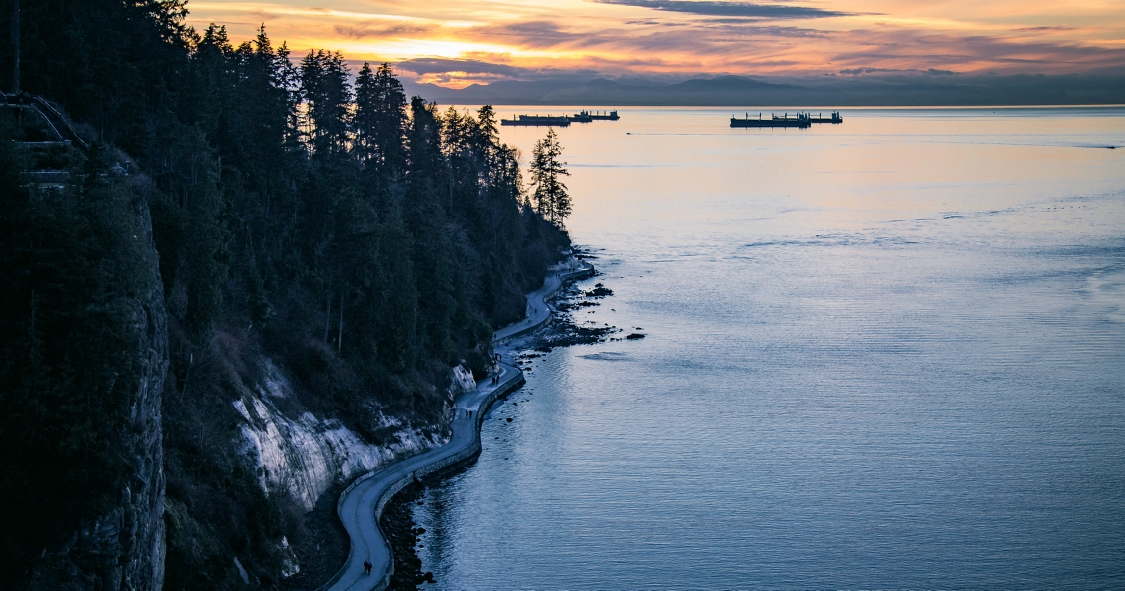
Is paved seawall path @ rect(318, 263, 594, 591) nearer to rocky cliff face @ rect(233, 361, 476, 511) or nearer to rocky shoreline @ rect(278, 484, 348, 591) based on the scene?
rocky shoreline @ rect(278, 484, 348, 591)

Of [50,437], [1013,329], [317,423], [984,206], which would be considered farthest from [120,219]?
[984,206]

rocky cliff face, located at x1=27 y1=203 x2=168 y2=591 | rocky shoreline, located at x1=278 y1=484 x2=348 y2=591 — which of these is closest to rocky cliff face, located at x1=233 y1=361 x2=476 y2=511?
rocky shoreline, located at x1=278 y1=484 x2=348 y2=591

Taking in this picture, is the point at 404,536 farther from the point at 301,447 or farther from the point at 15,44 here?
the point at 15,44

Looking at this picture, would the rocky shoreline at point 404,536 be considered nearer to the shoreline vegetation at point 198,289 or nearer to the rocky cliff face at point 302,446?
the rocky cliff face at point 302,446

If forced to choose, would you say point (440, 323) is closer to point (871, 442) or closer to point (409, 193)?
point (409, 193)

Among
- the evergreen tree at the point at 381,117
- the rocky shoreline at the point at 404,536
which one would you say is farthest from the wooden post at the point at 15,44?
the evergreen tree at the point at 381,117

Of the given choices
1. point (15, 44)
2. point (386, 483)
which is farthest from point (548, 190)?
point (15, 44)
